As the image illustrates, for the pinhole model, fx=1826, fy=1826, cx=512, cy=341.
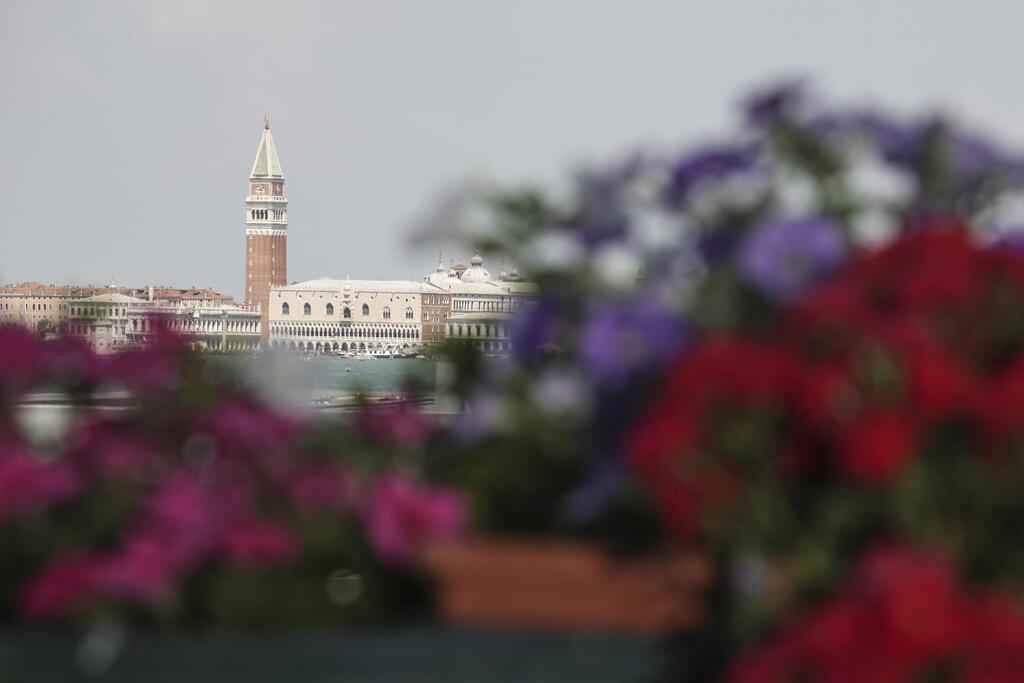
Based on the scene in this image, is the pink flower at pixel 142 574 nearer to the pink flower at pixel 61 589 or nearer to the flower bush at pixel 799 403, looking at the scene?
the pink flower at pixel 61 589

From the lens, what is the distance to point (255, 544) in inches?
78.4

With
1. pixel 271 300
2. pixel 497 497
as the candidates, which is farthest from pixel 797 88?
pixel 271 300

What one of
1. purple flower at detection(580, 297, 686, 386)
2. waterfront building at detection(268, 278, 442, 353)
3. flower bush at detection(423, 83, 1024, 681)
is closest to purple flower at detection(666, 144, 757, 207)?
flower bush at detection(423, 83, 1024, 681)

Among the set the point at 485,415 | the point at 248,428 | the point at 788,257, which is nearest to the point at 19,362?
the point at 248,428

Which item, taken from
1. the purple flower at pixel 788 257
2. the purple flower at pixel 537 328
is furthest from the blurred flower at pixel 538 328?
the purple flower at pixel 788 257

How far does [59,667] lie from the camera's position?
193 centimetres

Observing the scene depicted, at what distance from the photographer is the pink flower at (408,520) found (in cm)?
200

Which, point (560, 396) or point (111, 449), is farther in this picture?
point (111, 449)

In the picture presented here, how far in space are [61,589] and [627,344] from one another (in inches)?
26.3

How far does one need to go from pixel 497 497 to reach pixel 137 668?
489 mm

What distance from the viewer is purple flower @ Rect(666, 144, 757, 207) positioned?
2.14m

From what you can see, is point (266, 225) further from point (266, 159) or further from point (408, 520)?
point (408, 520)

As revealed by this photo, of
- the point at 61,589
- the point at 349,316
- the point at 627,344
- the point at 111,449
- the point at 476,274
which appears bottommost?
the point at 349,316

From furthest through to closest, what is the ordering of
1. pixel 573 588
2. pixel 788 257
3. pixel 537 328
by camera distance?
pixel 537 328, pixel 788 257, pixel 573 588
